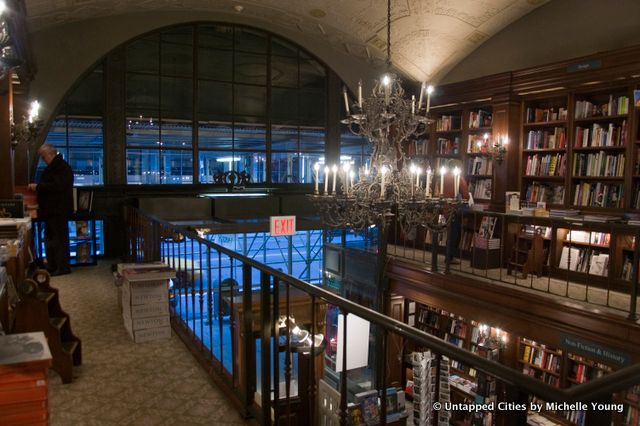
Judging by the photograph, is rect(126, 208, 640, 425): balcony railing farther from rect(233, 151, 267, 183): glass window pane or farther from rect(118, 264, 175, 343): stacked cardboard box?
rect(233, 151, 267, 183): glass window pane

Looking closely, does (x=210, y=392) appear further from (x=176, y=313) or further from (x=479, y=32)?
(x=479, y=32)

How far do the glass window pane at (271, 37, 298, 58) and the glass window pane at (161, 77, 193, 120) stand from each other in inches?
81.8

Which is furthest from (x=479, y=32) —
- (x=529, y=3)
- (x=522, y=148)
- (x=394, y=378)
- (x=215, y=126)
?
(x=394, y=378)

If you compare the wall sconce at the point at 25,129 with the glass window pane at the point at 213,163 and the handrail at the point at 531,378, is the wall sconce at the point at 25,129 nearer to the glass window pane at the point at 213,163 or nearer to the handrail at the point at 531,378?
the glass window pane at the point at 213,163

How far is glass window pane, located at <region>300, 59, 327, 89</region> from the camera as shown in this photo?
11164 mm

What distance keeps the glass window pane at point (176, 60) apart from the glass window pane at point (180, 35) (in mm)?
80

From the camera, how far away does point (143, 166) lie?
984 cm

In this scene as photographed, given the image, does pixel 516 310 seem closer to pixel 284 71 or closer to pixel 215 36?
pixel 284 71

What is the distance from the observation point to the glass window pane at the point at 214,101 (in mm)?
10336

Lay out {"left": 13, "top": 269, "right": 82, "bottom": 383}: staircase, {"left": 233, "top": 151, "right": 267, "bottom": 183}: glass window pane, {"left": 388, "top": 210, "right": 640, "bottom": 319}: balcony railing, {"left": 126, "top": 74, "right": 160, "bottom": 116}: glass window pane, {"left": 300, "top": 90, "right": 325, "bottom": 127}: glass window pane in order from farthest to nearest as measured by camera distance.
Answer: {"left": 300, "top": 90, "right": 325, "bottom": 127}: glass window pane < {"left": 233, "top": 151, "right": 267, "bottom": 183}: glass window pane < {"left": 126, "top": 74, "right": 160, "bottom": 116}: glass window pane < {"left": 388, "top": 210, "right": 640, "bottom": 319}: balcony railing < {"left": 13, "top": 269, "right": 82, "bottom": 383}: staircase

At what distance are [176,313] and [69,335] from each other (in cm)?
108

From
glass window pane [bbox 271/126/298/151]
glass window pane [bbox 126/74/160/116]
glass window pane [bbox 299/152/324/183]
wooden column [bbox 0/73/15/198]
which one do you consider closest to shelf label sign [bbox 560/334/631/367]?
wooden column [bbox 0/73/15/198]

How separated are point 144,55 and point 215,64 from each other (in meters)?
1.48

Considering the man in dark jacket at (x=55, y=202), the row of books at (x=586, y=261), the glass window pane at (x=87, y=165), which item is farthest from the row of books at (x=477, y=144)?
the glass window pane at (x=87, y=165)
